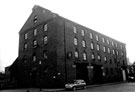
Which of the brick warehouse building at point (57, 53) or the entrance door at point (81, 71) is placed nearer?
the brick warehouse building at point (57, 53)

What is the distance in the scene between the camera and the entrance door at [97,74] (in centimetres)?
3434

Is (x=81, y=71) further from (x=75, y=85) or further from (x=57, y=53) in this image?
(x=75, y=85)

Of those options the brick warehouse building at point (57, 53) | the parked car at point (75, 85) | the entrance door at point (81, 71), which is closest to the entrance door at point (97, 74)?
the brick warehouse building at point (57, 53)

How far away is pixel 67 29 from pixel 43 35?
194 inches

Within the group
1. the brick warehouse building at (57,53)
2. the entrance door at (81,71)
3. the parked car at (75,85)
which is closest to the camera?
the parked car at (75,85)

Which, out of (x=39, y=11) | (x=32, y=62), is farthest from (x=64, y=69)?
(x=39, y=11)

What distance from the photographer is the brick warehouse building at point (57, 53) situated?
26234 millimetres

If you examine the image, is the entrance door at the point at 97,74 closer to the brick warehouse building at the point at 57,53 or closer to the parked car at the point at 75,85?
the brick warehouse building at the point at 57,53

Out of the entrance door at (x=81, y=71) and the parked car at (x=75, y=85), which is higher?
the entrance door at (x=81, y=71)

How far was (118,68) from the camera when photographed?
45.0m

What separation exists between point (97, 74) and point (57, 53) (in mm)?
14275

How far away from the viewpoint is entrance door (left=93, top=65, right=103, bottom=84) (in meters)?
34.3

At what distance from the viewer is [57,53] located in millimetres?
25734

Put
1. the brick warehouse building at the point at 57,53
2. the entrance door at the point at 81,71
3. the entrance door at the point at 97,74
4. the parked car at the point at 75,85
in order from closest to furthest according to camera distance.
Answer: the parked car at the point at 75,85 → the brick warehouse building at the point at 57,53 → the entrance door at the point at 81,71 → the entrance door at the point at 97,74
